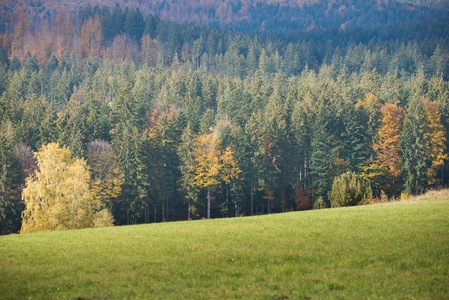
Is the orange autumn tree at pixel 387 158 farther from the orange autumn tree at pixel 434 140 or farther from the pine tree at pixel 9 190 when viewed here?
the pine tree at pixel 9 190

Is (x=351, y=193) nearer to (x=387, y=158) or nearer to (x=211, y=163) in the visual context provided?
(x=211, y=163)

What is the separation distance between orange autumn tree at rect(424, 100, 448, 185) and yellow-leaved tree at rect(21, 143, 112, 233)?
61.4 metres

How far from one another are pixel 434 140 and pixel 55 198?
68448mm

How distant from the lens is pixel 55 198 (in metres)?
45.7

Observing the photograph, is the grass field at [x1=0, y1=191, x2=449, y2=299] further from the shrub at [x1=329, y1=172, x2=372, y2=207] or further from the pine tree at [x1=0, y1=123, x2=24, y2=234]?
the pine tree at [x1=0, y1=123, x2=24, y2=234]

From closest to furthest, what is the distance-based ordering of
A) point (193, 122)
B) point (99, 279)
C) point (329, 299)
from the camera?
point (329, 299), point (99, 279), point (193, 122)

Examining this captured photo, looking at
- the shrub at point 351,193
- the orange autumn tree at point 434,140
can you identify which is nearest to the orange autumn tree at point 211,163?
the shrub at point 351,193

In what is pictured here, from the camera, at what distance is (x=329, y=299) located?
964 centimetres

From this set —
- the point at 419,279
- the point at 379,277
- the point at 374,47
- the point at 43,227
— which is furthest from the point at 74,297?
the point at 374,47

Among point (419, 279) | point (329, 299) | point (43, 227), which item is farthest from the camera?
point (43, 227)

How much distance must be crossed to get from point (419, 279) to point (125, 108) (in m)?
82.9

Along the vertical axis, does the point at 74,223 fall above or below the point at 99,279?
below

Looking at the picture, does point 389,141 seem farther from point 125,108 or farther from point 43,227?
point 43,227

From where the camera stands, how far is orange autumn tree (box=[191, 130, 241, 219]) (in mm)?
64537
